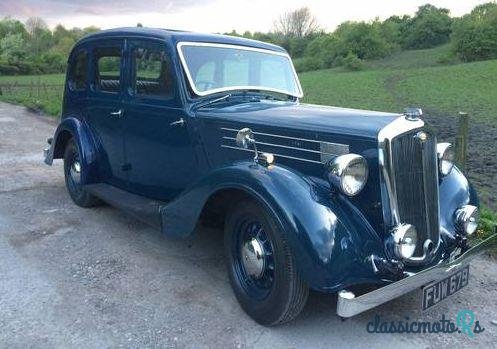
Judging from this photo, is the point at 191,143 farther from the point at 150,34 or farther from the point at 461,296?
the point at 461,296

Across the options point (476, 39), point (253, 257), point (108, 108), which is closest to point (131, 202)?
point (108, 108)

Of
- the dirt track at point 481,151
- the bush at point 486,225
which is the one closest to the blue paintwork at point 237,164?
the bush at point 486,225

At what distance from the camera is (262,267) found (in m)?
3.10

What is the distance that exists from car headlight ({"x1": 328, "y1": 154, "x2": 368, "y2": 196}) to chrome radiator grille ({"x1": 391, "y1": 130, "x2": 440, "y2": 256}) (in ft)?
0.63

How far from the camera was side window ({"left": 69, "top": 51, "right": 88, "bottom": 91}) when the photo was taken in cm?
530

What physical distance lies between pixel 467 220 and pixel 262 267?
150cm

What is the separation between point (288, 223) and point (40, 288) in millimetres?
2040

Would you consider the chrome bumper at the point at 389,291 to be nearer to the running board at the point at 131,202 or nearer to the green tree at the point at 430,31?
the running board at the point at 131,202

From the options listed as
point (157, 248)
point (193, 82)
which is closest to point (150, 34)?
point (193, 82)

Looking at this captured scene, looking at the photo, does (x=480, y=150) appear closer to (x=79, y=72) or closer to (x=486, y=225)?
(x=486, y=225)

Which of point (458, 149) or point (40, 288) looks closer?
point (40, 288)

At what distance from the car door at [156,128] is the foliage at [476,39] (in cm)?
4561

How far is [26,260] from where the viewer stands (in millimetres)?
3986

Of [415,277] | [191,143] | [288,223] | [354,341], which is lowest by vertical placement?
[354,341]
